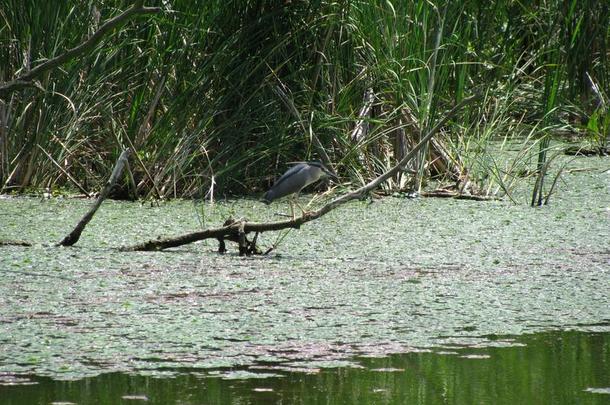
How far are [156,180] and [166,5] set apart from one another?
78cm

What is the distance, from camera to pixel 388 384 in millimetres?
2375

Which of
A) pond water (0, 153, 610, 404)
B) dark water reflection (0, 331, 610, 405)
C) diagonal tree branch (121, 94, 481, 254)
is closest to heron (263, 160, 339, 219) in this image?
pond water (0, 153, 610, 404)

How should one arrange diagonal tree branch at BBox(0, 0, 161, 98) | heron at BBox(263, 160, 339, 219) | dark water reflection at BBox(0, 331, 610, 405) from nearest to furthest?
dark water reflection at BBox(0, 331, 610, 405), diagonal tree branch at BBox(0, 0, 161, 98), heron at BBox(263, 160, 339, 219)

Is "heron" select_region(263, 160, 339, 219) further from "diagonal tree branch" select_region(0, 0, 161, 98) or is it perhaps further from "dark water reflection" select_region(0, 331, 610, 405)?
"dark water reflection" select_region(0, 331, 610, 405)

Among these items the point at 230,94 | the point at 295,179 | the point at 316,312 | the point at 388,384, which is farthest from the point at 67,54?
the point at 230,94

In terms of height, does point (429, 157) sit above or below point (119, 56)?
below

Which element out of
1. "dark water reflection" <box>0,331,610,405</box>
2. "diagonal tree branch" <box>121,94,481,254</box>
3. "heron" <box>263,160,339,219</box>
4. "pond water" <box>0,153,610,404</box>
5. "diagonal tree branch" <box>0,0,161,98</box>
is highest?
"diagonal tree branch" <box>0,0,161,98</box>

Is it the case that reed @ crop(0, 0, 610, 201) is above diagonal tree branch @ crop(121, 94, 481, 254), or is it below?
above

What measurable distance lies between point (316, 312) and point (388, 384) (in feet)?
2.02

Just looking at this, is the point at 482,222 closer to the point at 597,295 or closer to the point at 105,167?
the point at 597,295

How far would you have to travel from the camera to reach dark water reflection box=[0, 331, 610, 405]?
88.0 inches

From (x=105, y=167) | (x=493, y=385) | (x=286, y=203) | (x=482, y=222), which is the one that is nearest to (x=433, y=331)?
(x=493, y=385)

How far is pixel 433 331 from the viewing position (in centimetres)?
281

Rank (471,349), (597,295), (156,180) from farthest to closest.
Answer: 1. (156,180)
2. (597,295)
3. (471,349)
